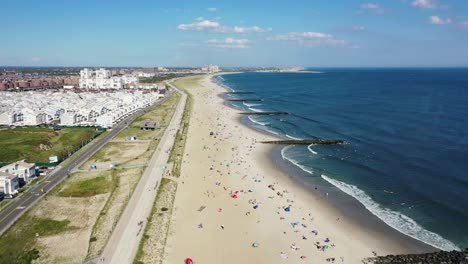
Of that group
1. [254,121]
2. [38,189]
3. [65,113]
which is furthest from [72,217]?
[254,121]

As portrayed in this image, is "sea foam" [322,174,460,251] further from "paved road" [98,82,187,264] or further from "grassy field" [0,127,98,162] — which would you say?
"grassy field" [0,127,98,162]

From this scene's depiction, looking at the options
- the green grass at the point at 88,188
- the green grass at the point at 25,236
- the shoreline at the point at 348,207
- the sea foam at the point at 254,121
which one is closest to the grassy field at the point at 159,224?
the green grass at the point at 88,188

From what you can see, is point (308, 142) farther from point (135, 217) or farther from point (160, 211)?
point (135, 217)

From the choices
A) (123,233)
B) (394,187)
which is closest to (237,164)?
(394,187)

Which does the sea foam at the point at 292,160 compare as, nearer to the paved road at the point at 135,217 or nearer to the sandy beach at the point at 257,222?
the sandy beach at the point at 257,222

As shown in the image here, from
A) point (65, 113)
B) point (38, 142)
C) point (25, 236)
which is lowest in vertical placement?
point (25, 236)

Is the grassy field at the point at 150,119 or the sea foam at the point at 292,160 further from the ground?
the grassy field at the point at 150,119
